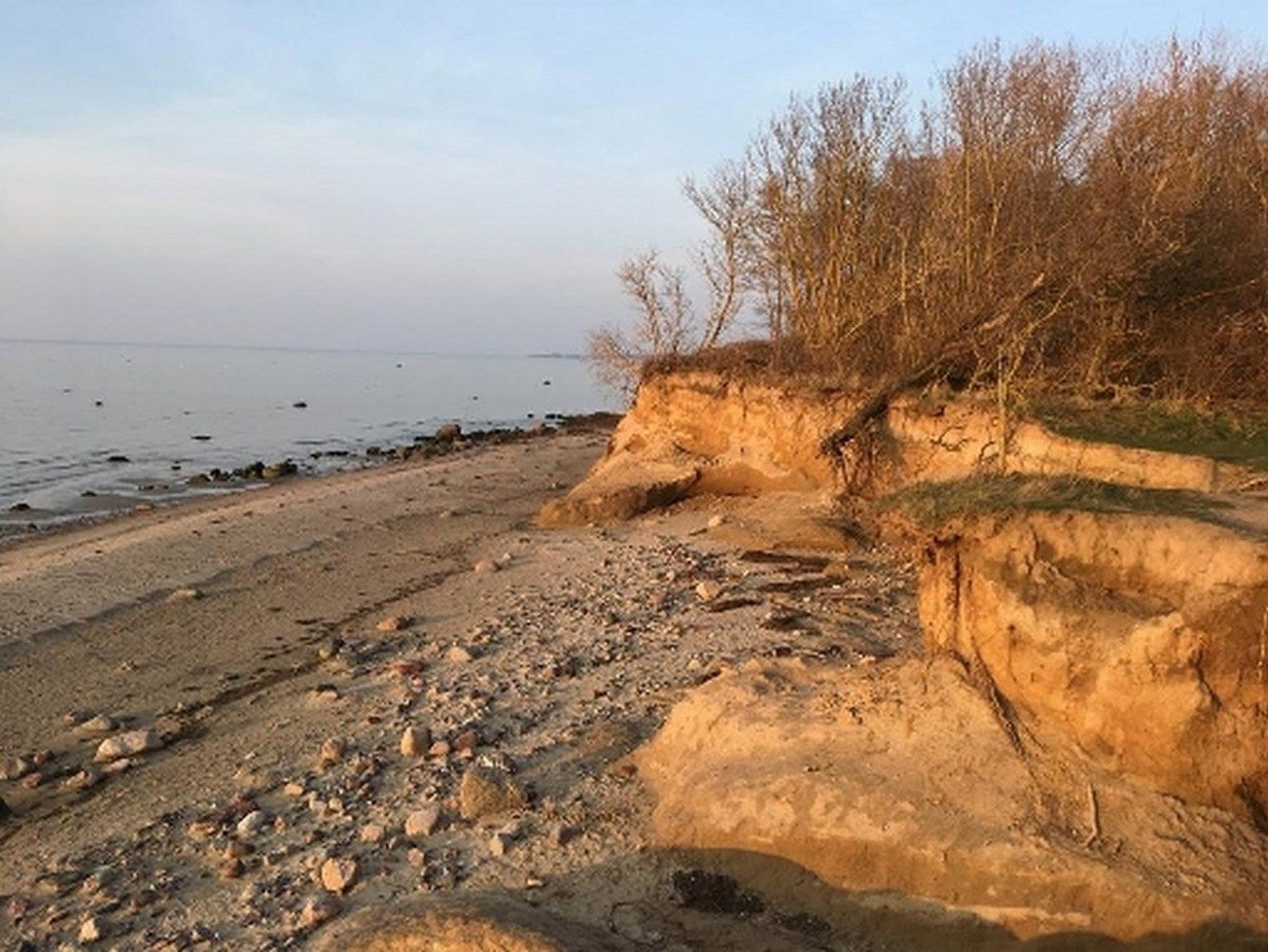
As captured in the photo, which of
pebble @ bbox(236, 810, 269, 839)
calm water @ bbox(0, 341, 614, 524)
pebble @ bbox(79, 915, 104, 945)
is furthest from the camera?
calm water @ bbox(0, 341, 614, 524)

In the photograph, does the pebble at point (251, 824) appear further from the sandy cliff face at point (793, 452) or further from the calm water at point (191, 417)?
the calm water at point (191, 417)

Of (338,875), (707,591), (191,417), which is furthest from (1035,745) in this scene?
(191,417)

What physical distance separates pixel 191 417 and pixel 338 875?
54.5 meters

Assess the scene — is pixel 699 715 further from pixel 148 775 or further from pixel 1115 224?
pixel 1115 224

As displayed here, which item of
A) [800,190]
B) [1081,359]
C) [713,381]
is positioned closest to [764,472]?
[713,381]

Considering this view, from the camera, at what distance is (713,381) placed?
22.2m

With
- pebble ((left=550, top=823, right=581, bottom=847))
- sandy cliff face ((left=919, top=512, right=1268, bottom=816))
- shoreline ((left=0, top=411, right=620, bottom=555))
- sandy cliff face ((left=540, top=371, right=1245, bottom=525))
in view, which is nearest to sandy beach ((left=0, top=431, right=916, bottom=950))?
pebble ((left=550, top=823, right=581, bottom=847))

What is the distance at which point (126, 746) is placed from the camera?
9656 mm

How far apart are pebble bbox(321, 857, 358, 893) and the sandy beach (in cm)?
3

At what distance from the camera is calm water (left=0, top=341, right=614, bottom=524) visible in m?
33.7

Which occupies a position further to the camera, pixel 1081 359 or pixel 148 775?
pixel 1081 359

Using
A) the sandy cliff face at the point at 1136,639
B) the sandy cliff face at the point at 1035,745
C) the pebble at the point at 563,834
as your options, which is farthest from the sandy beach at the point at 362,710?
the sandy cliff face at the point at 1136,639

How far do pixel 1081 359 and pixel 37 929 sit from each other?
16184 mm

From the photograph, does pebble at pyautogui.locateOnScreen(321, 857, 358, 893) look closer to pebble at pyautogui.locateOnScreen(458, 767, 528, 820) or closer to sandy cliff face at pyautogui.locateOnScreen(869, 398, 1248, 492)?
pebble at pyautogui.locateOnScreen(458, 767, 528, 820)
